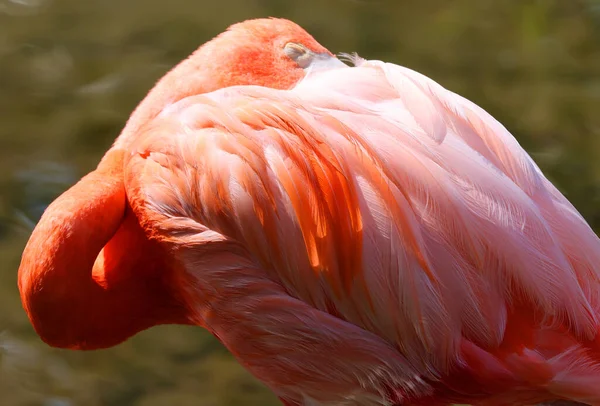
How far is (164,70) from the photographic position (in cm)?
435

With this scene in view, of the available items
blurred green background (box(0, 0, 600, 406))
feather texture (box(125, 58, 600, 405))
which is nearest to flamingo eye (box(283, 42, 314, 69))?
feather texture (box(125, 58, 600, 405))

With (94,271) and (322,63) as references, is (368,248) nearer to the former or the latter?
(322,63)

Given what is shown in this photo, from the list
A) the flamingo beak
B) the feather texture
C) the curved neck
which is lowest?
the curved neck

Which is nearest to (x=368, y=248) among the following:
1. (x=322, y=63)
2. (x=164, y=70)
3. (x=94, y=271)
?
(x=322, y=63)

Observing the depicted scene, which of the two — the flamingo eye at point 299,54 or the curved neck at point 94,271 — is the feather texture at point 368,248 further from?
the flamingo eye at point 299,54

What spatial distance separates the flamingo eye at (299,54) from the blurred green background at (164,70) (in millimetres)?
1110

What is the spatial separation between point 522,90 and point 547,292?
7.08 ft

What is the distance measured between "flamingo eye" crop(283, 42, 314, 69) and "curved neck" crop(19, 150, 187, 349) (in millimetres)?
528

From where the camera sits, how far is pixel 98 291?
7.89 feet

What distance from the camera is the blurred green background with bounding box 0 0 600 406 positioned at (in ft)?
10.5

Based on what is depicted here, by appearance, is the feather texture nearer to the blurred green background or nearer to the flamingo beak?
the flamingo beak

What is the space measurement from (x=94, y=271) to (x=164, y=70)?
6.55 ft

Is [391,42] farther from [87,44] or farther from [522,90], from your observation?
[87,44]

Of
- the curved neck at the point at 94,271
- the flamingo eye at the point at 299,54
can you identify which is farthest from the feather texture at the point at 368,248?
the flamingo eye at the point at 299,54
